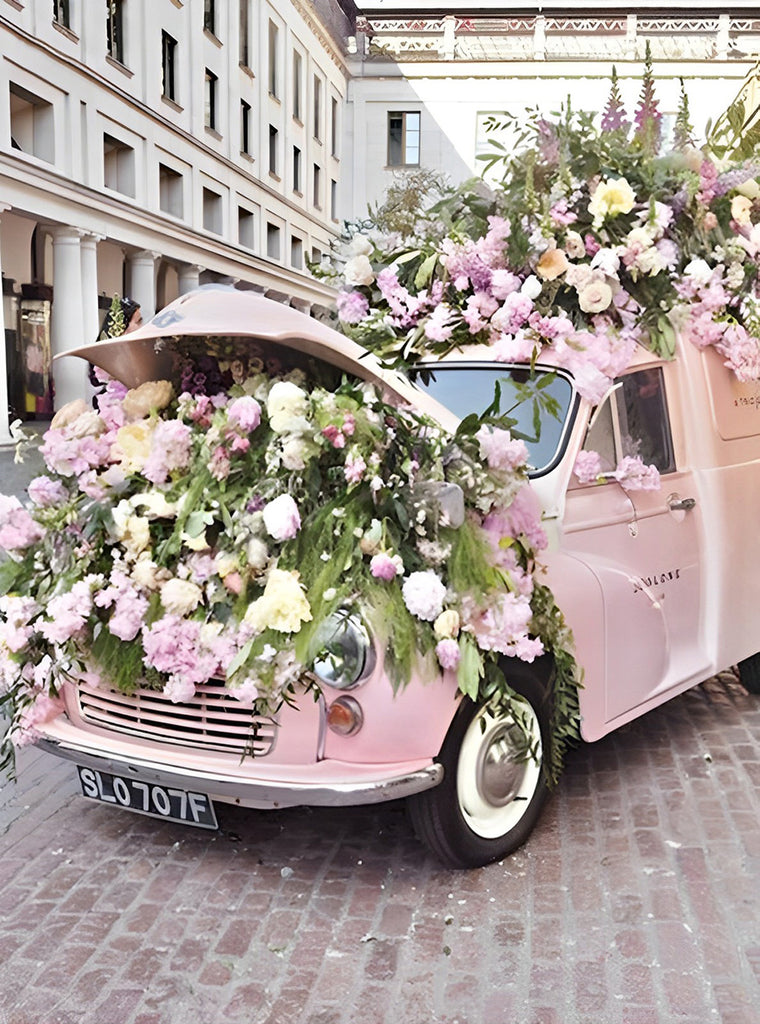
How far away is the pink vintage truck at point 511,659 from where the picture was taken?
3.16 meters

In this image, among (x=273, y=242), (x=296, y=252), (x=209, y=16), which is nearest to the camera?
(x=209, y=16)

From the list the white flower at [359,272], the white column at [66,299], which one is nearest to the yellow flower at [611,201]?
the white flower at [359,272]

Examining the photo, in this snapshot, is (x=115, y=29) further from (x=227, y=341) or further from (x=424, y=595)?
(x=424, y=595)

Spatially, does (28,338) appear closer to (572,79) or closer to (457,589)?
(457,589)

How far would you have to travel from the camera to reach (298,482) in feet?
11.1

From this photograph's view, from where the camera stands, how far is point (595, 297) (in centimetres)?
446

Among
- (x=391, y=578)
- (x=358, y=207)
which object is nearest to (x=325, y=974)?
(x=391, y=578)

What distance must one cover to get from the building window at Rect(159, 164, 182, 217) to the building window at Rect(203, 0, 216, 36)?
4.30m

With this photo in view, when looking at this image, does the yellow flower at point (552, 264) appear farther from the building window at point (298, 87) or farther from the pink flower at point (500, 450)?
the building window at point (298, 87)

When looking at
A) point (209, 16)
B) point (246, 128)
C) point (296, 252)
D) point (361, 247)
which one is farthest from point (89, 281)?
point (361, 247)

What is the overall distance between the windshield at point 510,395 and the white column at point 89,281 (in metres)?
18.8

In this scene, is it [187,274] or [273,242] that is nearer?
[187,274]

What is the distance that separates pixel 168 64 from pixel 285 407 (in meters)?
25.4

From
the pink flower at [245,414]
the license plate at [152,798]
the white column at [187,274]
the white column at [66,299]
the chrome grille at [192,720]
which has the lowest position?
the license plate at [152,798]
